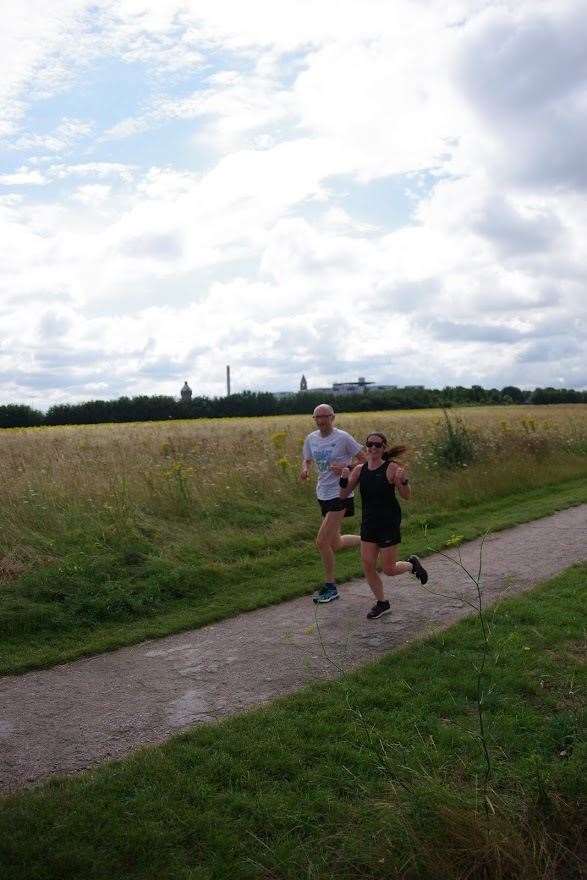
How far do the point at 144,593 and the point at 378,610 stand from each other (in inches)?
103

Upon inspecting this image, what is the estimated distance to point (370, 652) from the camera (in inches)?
261

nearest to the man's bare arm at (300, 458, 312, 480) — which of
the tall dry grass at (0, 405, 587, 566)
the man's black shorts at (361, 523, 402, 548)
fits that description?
the man's black shorts at (361, 523, 402, 548)

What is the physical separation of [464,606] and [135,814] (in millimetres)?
4652

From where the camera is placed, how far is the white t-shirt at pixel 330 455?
28.3ft

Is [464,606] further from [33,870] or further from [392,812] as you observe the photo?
[33,870]

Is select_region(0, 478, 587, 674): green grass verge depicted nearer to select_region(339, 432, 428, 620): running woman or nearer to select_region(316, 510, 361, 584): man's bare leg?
select_region(316, 510, 361, 584): man's bare leg

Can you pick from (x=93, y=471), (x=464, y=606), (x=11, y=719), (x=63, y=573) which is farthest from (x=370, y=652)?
(x=93, y=471)

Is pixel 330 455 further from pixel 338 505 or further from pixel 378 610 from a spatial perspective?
pixel 378 610


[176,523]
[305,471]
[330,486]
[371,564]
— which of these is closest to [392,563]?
[371,564]

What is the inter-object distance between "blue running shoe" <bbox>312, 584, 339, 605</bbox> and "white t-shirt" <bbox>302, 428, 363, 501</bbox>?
0.93 meters

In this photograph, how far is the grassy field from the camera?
8133mm

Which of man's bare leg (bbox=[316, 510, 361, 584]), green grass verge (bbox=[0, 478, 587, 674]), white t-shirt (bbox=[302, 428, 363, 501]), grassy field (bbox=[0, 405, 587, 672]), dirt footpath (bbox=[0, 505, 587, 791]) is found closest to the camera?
Result: dirt footpath (bbox=[0, 505, 587, 791])

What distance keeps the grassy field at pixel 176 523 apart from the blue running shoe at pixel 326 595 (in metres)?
0.50

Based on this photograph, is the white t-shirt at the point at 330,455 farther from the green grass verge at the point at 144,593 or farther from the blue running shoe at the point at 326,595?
the green grass verge at the point at 144,593
